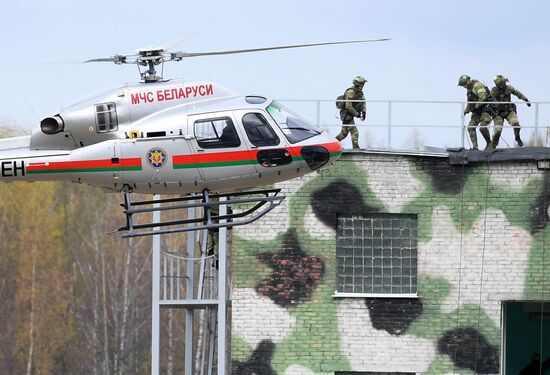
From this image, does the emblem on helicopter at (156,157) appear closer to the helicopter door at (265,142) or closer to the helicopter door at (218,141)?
the helicopter door at (218,141)

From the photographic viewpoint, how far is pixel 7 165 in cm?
3002

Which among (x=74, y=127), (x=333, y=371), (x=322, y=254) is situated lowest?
(x=333, y=371)

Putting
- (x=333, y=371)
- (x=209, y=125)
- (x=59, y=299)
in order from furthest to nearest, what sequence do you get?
(x=59, y=299) < (x=333, y=371) < (x=209, y=125)

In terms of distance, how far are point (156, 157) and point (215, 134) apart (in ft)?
3.74

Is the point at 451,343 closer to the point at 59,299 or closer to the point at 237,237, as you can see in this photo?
the point at 237,237

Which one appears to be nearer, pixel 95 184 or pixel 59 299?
pixel 95 184

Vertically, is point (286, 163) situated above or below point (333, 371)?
above

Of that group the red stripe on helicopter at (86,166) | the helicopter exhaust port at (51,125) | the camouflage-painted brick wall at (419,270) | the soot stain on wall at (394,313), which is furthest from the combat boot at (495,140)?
the helicopter exhaust port at (51,125)

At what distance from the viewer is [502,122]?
3606 cm

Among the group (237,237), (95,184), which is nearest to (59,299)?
(237,237)

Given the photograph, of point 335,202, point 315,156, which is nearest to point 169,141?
point 315,156

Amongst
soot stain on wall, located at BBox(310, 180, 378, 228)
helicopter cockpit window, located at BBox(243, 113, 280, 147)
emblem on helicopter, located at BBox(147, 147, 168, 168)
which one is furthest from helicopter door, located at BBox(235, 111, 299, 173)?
soot stain on wall, located at BBox(310, 180, 378, 228)

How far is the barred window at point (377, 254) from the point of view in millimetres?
35906

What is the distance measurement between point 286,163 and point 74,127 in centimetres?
386
